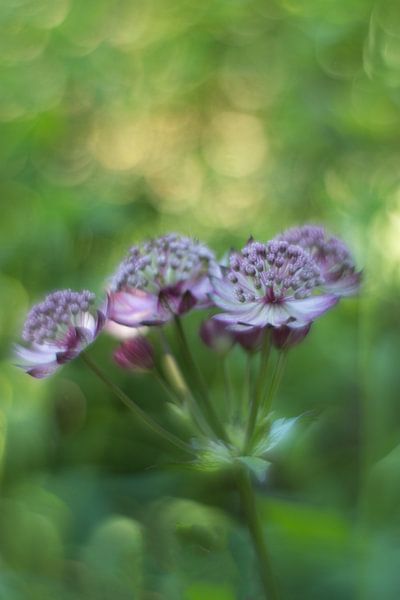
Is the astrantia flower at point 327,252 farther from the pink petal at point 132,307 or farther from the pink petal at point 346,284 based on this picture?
the pink petal at point 132,307

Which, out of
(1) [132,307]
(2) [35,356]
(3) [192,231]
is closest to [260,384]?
(1) [132,307]

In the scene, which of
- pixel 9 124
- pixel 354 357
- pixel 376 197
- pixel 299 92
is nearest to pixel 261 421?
pixel 376 197

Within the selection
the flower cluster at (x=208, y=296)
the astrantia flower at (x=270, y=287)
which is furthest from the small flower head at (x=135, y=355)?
the astrantia flower at (x=270, y=287)

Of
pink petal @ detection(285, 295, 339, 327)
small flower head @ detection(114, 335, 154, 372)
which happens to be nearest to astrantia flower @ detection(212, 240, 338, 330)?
pink petal @ detection(285, 295, 339, 327)

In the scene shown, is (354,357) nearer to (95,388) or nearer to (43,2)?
(95,388)

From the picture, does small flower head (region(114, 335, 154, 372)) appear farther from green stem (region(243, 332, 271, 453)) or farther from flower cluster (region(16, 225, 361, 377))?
green stem (region(243, 332, 271, 453))

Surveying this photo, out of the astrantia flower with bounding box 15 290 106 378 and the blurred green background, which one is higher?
the blurred green background
